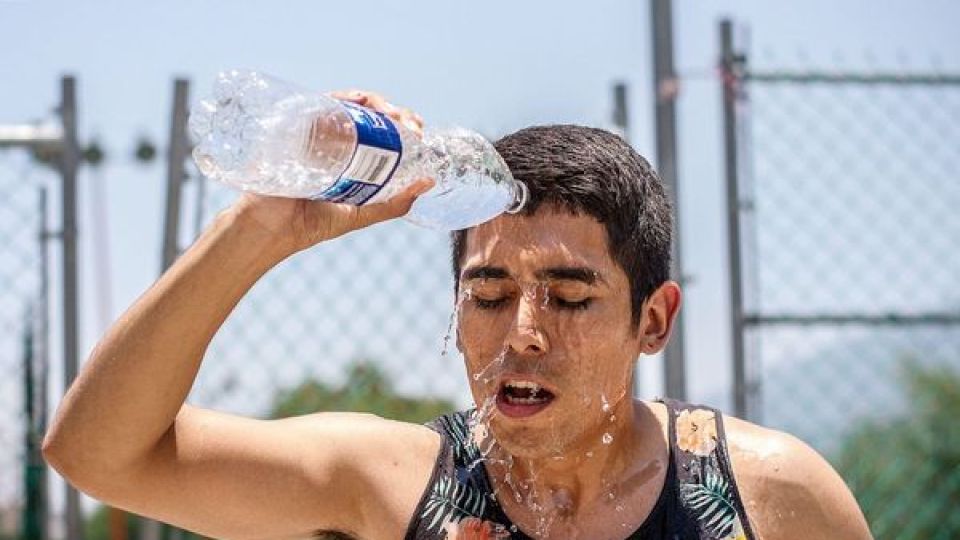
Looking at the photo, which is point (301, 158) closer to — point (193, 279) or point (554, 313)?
point (193, 279)

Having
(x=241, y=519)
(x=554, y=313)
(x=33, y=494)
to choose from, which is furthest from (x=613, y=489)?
(x=33, y=494)

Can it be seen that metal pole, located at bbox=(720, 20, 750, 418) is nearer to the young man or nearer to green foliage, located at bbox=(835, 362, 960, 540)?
green foliage, located at bbox=(835, 362, 960, 540)

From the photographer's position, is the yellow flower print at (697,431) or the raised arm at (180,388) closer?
the raised arm at (180,388)

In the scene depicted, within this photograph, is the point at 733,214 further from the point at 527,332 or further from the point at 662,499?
the point at 527,332

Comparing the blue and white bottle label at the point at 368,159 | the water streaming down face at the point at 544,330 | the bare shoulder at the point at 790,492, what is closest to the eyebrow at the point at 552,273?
the water streaming down face at the point at 544,330

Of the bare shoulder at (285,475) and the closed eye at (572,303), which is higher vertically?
the closed eye at (572,303)

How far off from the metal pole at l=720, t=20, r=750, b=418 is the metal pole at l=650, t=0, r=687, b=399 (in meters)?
0.16

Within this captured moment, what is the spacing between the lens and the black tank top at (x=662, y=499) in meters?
3.59

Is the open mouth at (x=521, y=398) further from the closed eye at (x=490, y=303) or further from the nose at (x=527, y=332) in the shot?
the closed eye at (x=490, y=303)

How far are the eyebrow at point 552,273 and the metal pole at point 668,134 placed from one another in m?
1.73

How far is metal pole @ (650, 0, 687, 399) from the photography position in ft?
A: 17.0

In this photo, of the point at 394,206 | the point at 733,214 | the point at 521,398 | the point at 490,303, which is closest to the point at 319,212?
the point at 394,206

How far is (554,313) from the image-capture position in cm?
343

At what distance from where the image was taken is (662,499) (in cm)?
363
